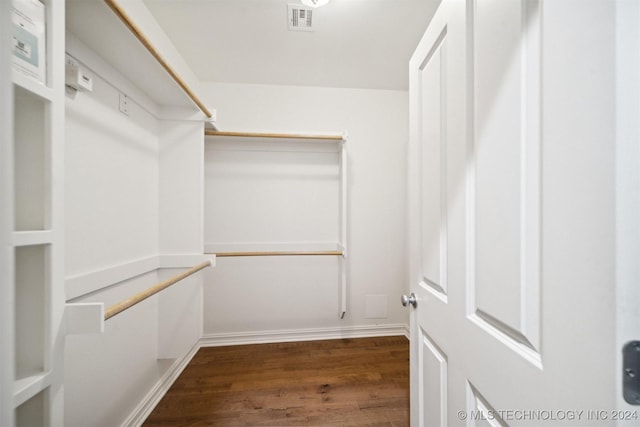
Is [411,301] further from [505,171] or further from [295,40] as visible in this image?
[295,40]

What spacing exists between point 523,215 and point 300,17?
5.53ft

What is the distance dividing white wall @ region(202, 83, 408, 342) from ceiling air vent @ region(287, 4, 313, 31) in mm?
682

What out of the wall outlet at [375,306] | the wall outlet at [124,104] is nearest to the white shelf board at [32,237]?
the wall outlet at [124,104]

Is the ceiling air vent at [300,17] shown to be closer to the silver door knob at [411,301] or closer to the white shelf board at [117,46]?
the white shelf board at [117,46]

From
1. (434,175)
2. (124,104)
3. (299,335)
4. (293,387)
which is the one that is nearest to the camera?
(434,175)

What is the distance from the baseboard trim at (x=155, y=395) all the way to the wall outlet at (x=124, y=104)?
165cm

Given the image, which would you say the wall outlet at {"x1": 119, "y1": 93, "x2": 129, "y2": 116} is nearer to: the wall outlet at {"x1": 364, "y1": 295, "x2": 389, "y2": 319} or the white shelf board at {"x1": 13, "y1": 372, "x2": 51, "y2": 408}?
the white shelf board at {"x1": 13, "y1": 372, "x2": 51, "y2": 408}

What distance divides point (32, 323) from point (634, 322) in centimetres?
116

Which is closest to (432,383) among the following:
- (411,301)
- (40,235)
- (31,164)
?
(411,301)

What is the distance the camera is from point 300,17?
1.48 meters

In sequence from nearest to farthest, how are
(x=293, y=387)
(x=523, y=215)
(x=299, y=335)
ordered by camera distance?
(x=523, y=215) < (x=293, y=387) < (x=299, y=335)

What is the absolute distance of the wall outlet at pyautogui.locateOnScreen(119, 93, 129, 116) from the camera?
1252mm

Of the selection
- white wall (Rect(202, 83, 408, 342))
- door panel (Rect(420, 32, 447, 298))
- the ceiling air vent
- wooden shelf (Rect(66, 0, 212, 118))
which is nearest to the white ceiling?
the ceiling air vent

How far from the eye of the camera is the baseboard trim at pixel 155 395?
51.6 inches
